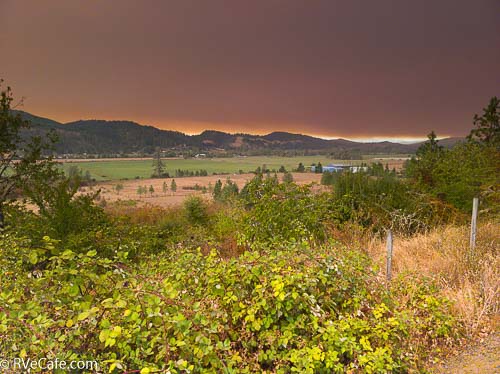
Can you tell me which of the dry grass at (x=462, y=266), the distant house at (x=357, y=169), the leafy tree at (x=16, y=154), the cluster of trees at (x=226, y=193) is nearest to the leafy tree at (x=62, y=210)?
the leafy tree at (x=16, y=154)

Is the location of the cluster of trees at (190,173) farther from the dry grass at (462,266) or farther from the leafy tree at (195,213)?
A: the dry grass at (462,266)

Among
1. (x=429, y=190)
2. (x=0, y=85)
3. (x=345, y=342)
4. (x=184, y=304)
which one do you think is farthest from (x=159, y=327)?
(x=429, y=190)

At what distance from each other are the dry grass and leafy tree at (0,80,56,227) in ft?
30.7

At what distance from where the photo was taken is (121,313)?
98.0 inches

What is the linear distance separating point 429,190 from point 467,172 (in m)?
1.53

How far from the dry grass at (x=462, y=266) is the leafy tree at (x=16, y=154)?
9355 millimetres

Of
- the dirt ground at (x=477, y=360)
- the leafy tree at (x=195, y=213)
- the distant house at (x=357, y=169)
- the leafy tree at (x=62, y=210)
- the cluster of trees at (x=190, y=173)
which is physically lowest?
the cluster of trees at (x=190, y=173)

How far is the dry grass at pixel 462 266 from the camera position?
3.66 m

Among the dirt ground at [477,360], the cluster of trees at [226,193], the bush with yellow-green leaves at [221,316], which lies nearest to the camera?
the bush with yellow-green leaves at [221,316]

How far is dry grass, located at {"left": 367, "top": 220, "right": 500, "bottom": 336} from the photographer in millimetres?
3662

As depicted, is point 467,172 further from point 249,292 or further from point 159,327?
point 159,327

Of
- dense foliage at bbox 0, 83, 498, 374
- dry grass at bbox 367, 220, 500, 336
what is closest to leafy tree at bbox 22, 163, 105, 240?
dense foliage at bbox 0, 83, 498, 374

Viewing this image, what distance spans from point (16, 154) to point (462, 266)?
1124 cm

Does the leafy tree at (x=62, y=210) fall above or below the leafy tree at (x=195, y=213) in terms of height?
above
